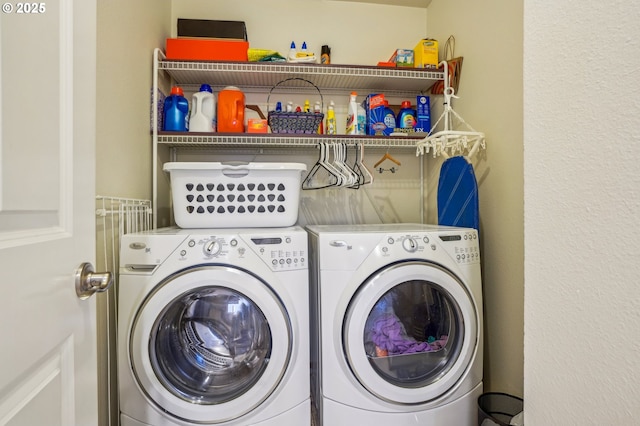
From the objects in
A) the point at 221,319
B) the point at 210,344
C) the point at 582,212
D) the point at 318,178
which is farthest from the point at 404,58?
the point at 210,344

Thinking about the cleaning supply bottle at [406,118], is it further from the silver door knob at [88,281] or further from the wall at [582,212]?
the silver door knob at [88,281]

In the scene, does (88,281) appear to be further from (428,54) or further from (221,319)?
(428,54)

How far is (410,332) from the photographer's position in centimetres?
134

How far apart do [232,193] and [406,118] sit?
117 centimetres

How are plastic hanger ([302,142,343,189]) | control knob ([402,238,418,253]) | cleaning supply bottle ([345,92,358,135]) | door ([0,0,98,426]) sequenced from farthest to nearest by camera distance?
plastic hanger ([302,142,343,189]), cleaning supply bottle ([345,92,358,135]), control knob ([402,238,418,253]), door ([0,0,98,426])

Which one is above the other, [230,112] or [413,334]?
[230,112]

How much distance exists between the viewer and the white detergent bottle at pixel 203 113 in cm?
174

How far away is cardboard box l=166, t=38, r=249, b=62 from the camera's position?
5.66 feet

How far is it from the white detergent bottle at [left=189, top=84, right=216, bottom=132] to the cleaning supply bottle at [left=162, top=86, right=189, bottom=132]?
5 cm

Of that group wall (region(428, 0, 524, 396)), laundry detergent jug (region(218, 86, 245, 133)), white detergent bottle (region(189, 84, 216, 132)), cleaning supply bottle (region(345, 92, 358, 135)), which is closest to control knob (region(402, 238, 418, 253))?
wall (region(428, 0, 524, 396))

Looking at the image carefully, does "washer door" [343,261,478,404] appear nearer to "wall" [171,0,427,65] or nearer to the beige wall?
the beige wall

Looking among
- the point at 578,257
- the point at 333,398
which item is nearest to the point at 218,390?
the point at 333,398

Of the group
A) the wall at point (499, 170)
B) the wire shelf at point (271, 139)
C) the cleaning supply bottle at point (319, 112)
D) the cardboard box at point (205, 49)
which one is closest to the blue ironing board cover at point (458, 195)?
the wall at point (499, 170)

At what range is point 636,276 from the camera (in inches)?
18.1
